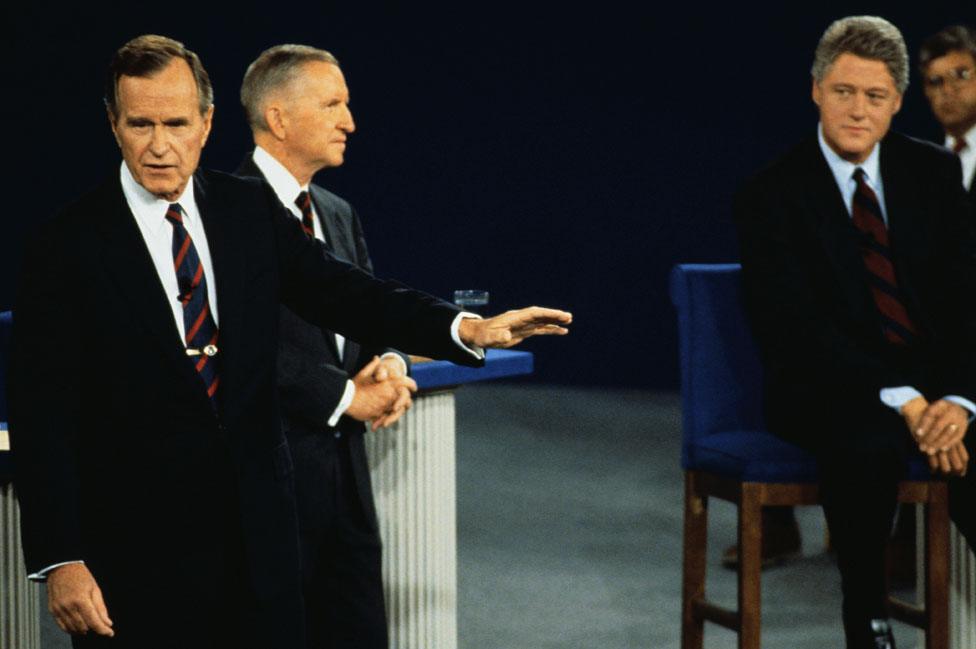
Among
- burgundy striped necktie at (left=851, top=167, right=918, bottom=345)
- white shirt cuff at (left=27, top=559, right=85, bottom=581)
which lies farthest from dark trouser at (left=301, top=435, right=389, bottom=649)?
burgundy striped necktie at (left=851, top=167, right=918, bottom=345)

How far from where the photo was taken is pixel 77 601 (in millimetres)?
1754

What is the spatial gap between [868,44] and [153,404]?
193 centimetres

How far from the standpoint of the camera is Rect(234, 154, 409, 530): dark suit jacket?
2.59 meters

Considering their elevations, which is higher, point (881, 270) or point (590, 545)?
point (881, 270)

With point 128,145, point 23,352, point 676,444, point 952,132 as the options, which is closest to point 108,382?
point 23,352

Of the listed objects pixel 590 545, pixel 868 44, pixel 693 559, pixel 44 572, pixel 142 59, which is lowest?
pixel 590 545

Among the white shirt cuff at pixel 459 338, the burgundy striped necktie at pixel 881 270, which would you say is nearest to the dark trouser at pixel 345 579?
the white shirt cuff at pixel 459 338

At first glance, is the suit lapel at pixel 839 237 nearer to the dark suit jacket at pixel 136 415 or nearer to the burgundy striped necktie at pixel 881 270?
the burgundy striped necktie at pixel 881 270

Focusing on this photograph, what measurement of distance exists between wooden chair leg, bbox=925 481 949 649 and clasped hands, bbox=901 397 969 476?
0.16 metres

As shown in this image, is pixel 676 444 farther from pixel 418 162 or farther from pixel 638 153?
pixel 418 162

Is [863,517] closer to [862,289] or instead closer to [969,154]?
[862,289]

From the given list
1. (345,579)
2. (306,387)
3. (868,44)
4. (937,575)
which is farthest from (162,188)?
(937,575)

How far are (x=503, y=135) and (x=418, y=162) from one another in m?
0.60

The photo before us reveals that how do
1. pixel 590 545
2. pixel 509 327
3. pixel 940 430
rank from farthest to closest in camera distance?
pixel 590 545 → pixel 940 430 → pixel 509 327
